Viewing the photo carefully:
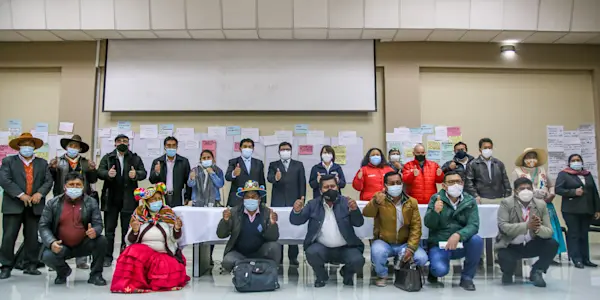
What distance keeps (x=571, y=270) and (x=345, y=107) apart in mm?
3583

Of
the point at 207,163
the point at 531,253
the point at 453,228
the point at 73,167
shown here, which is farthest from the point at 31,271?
the point at 531,253

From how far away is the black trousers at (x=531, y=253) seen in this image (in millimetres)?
3744

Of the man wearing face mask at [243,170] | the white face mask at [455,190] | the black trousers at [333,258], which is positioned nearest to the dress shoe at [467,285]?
the white face mask at [455,190]

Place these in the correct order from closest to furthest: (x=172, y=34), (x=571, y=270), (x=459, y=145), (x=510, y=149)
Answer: (x=571, y=270) < (x=459, y=145) < (x=172, y=34) < (x=510, y=149)

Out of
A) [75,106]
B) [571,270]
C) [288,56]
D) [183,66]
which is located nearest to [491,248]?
[571,270]

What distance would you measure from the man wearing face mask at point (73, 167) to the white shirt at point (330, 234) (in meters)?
2.73

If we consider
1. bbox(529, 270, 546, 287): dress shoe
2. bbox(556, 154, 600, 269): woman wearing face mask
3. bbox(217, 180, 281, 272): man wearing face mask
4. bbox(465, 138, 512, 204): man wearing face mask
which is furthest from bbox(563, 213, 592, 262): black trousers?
bbox(217, 180, 281, 272): man wearing face mask

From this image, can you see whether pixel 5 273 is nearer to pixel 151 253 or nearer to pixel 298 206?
pixel 151 253

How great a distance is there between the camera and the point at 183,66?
21.5 feet

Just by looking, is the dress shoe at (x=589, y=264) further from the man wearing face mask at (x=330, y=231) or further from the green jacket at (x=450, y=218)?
the man wearing face mask at (x=330, y=231)

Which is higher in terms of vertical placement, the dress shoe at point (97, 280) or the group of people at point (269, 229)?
the group of people at point (269, 229)

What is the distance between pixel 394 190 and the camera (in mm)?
3805

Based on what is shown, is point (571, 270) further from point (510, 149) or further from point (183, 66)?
point (183, 66)

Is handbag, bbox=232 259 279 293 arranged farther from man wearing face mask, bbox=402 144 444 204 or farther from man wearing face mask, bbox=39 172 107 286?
man wearing face mask, bbox=402 144 444 204
